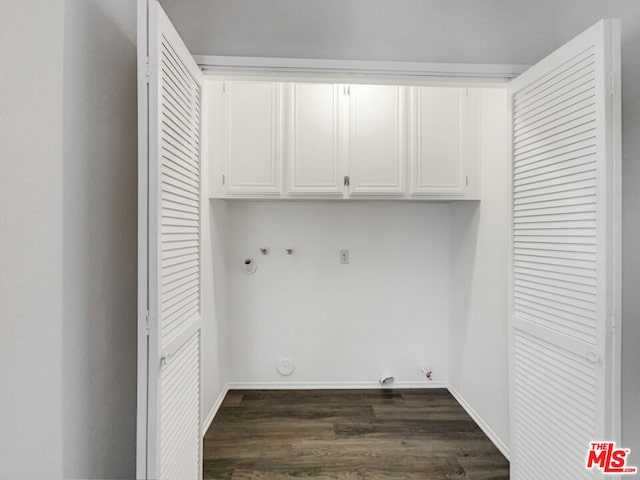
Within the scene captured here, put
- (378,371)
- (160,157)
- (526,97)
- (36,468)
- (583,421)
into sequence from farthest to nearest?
(378,371) < (526,97) < (583,421) < (160,157) < (36,468)

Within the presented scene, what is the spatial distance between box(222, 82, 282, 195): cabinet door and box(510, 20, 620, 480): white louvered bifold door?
4.79ft

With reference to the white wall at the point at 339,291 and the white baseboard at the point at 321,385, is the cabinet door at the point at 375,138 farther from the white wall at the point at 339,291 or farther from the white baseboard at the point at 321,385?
the white baseboard at the point at 321,385

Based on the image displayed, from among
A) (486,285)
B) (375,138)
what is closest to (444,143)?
(375,138)

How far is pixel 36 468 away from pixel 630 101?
2210 millimetres

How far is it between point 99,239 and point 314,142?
1.63 meters

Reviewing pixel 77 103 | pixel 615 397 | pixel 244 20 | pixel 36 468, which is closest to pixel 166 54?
pixel 77 103

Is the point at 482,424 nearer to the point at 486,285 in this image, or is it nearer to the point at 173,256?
the point at 486,285

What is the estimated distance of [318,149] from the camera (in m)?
2.47

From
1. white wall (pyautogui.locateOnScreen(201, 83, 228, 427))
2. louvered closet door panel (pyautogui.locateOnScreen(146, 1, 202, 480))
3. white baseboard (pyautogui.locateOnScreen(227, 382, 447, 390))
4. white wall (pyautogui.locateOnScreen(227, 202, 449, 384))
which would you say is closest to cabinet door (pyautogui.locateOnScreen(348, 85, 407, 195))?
white wall (pyautogui.locateOnScreen(227, 202, 449, 384))

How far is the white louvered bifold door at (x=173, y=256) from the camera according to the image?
1050mm

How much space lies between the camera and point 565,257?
134cm

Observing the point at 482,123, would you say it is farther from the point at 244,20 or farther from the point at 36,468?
the point at 36,468

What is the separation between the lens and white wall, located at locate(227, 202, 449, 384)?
2.96 metres

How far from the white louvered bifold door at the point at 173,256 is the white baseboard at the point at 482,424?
174cm
